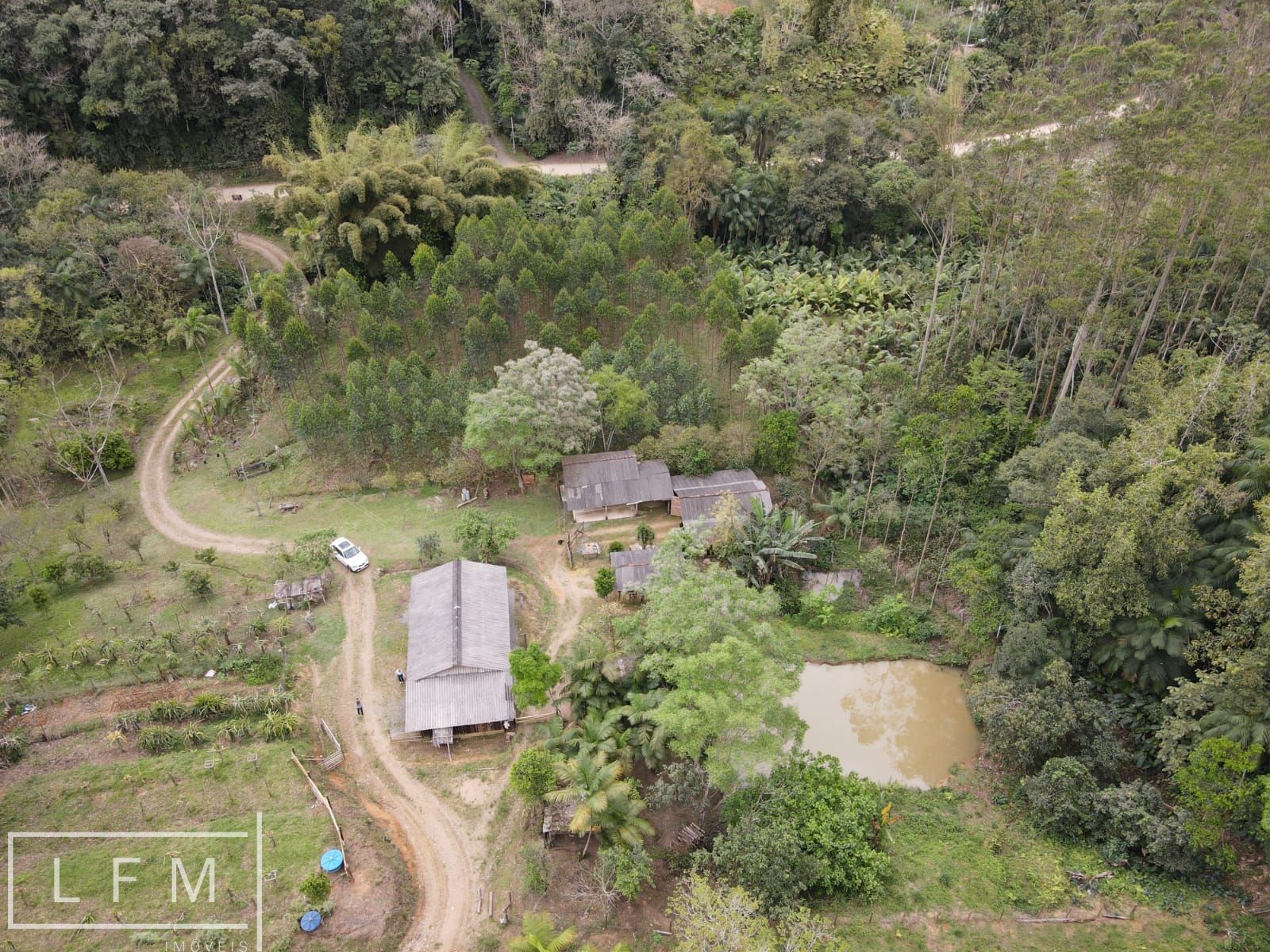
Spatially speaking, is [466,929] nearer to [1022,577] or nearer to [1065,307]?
[1022,577]

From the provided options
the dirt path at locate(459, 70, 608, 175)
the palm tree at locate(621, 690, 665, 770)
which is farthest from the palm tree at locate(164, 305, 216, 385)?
the palm tree at locate(621, 690, 665, 770)

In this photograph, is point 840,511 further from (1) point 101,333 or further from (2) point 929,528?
(1) point 101,333

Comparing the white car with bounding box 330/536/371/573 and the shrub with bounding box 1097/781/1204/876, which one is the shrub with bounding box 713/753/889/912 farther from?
the white car with bounding box 330/536/371/573

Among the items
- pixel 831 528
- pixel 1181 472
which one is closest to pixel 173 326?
pixel 831 528

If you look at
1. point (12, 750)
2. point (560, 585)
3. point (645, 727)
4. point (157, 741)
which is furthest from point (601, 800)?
point (12, 750)

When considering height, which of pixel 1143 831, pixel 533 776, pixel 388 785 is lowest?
pixel 388 785

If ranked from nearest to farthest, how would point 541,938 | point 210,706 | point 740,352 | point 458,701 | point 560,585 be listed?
point 541,938
point 458,701
point 210,706
point 560,585
point 740,352
